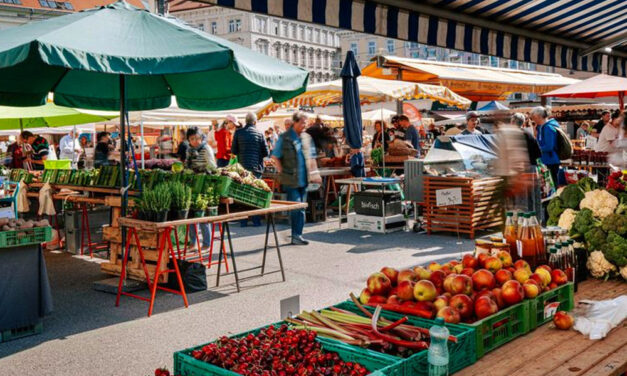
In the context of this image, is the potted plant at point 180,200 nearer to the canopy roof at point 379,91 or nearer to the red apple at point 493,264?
the red apple at point 493,264

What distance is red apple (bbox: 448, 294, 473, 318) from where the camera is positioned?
106 inches

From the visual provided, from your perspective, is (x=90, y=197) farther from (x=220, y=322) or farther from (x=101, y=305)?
(x=220, y=322)

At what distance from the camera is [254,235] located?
1070 cm

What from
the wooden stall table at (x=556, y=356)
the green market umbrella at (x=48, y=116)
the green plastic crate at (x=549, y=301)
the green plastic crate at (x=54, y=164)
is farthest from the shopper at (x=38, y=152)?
the wooden stall table at (x=556, y=356)

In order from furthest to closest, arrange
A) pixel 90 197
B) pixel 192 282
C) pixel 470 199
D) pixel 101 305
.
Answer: pixel 470 199
pixel 90 197
pixel 192 282
pixel 101 305

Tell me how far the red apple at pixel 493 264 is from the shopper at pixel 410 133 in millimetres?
10007

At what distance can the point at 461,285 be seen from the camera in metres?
2.86

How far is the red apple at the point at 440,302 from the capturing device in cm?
273

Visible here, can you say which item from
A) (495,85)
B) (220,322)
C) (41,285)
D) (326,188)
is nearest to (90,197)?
(41,285)

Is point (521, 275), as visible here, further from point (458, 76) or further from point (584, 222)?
point (458, 76)

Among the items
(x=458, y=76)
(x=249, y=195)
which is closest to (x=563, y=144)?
(x=249, y=195)

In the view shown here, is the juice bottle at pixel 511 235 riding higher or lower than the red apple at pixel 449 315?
higher

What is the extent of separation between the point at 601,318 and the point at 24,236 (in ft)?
14.9

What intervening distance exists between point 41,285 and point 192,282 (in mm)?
1759
